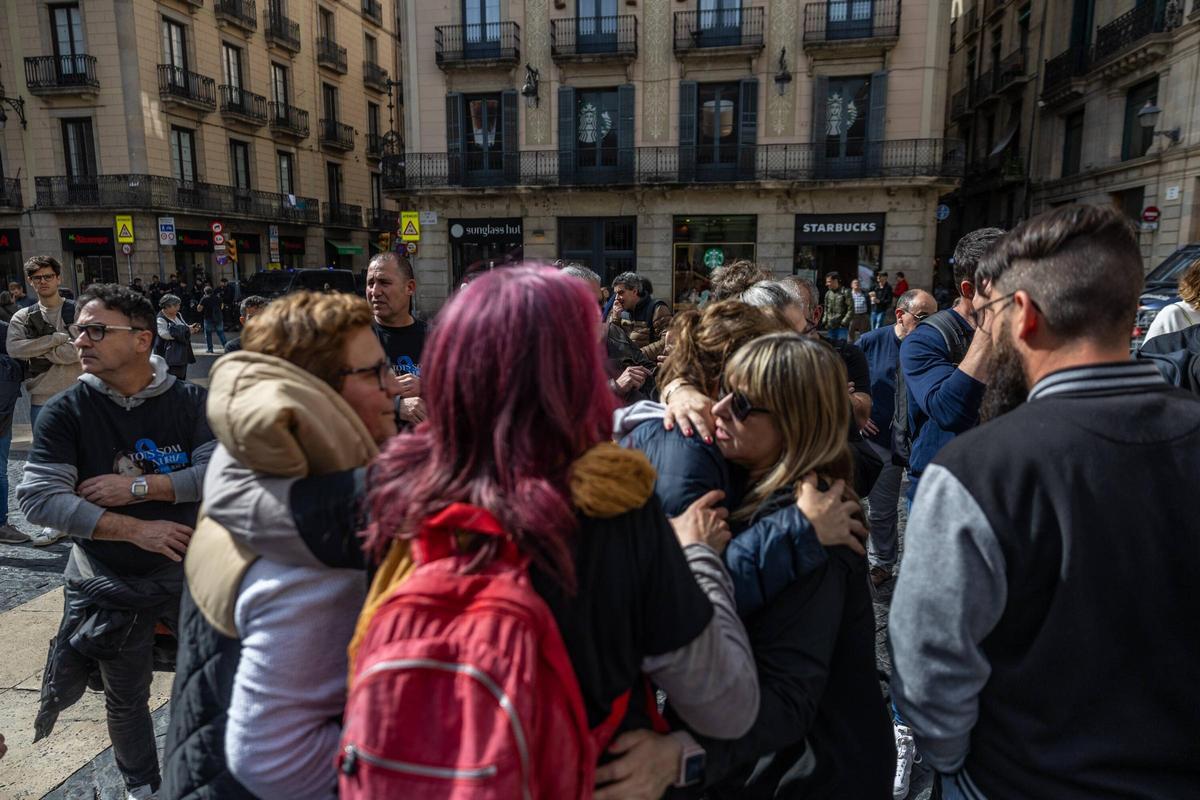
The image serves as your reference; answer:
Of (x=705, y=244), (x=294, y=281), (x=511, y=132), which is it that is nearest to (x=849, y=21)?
(x=705, y=244)

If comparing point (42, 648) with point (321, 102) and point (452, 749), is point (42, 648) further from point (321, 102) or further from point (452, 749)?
point (321, 102)

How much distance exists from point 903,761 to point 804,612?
1.78 meters

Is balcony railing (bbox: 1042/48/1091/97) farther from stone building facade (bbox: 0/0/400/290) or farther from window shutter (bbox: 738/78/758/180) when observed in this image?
stone building facade (bbox: 0/0/400/290)

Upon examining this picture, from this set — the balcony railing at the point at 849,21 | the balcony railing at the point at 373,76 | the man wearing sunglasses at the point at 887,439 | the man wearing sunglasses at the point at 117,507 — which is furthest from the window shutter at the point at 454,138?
the man wearing sunglasses at the point at 117,507

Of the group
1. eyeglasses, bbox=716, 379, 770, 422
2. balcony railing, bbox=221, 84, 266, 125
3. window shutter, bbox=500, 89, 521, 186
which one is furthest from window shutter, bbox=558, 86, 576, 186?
eyeglasses, bbox=716, 379, 770, 422

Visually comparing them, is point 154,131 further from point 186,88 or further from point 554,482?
point 554,482

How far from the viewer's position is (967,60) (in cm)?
3062

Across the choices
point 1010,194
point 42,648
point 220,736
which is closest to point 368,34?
point 1010,194

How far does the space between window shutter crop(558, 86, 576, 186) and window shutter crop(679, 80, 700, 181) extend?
3138 mm

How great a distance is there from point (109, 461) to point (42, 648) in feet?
6.37

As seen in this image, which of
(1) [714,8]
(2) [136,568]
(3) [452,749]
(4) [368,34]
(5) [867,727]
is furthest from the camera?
(4) [368,34]

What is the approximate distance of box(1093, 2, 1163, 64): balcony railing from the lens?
59.8 ft

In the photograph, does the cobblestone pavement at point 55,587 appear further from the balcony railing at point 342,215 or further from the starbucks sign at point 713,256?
the balcony railing at point 342,215

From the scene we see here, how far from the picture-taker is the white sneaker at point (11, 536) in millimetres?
5438
